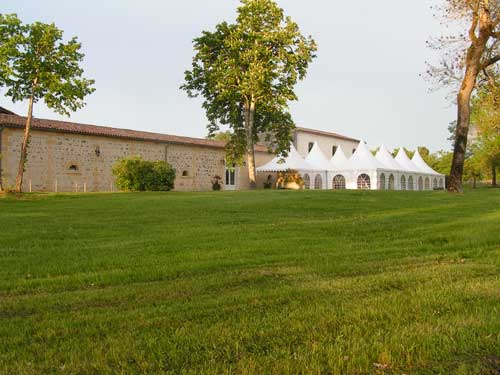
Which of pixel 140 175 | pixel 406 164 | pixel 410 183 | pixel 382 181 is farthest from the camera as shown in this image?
pixel 406 164

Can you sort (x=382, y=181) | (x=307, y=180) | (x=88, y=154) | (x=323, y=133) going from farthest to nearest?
(x=323, y=133) < (x=307, y=180) < (x=382, y=181) < (x=88, y=154)

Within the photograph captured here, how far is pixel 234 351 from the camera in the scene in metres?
2.90

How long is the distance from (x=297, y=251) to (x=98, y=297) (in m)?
3.14

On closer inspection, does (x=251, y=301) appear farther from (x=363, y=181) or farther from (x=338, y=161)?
(x=338, y=161)

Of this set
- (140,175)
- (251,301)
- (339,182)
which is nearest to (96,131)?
(140,175)

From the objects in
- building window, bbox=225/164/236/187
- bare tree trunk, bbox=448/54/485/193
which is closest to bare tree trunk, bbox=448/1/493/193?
bare tree trunk, bbox=448/54/485/193

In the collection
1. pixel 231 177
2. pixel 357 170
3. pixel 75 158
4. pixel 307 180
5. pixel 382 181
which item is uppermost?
Answer: pixel 75 158

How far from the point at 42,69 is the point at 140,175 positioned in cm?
732

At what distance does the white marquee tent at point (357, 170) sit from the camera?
3244cm

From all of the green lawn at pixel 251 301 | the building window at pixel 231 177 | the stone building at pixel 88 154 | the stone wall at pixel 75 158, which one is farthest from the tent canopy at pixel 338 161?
the green lawn at pixel 251 301

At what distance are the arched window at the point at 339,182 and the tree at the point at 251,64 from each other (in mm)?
6510

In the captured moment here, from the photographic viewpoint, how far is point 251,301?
402 centimetres

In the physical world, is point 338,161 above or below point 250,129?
below

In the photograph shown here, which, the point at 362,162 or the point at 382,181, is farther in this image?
the point at 362,162
